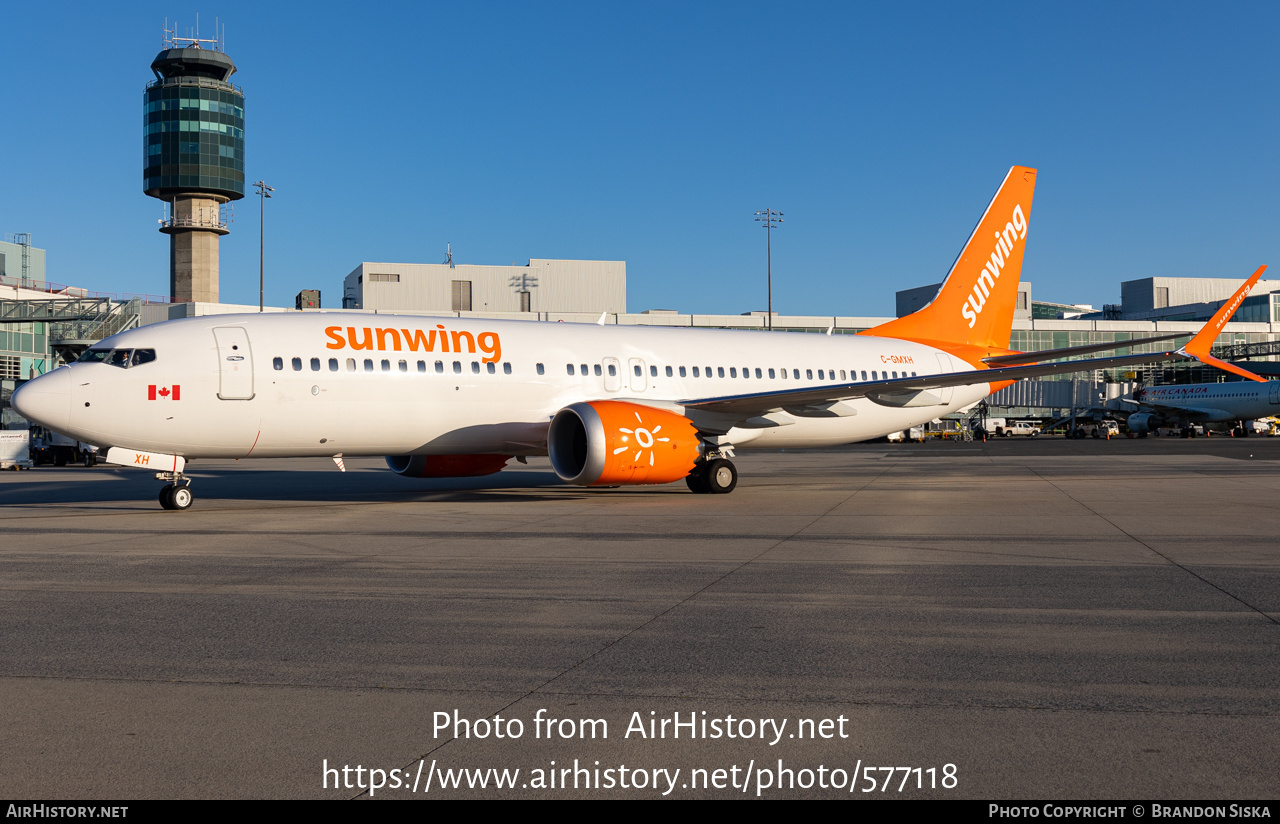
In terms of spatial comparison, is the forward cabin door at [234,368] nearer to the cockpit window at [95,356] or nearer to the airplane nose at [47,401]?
the cockpit window at [95,356]

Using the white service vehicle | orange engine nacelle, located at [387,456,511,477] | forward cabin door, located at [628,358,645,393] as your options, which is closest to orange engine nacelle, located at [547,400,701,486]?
forward cabin door, located at [628,358,645,393]

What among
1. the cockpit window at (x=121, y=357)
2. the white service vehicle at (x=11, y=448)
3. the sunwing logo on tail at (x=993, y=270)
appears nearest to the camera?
the cockpit window at (x=121, y=357)

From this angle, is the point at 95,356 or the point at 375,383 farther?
the point at 375,383

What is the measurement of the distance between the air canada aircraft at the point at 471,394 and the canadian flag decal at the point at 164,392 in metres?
0.02

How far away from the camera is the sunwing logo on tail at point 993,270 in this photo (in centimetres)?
2784

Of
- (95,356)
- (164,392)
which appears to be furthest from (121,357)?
(164,392)

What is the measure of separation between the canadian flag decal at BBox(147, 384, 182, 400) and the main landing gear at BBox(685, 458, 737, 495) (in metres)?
9.89

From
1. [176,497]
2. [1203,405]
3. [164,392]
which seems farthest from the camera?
[1203,405]

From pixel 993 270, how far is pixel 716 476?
39.5 ft

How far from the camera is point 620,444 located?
59.8ft

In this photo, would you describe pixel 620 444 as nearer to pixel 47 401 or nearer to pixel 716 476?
pixel 716 476

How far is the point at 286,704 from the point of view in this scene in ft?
17.6

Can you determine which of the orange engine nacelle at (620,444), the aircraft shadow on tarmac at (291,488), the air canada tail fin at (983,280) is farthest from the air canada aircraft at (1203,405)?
the orange engine nacelle at (620,444)

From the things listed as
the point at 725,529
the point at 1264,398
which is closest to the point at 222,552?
the point at 725,529
